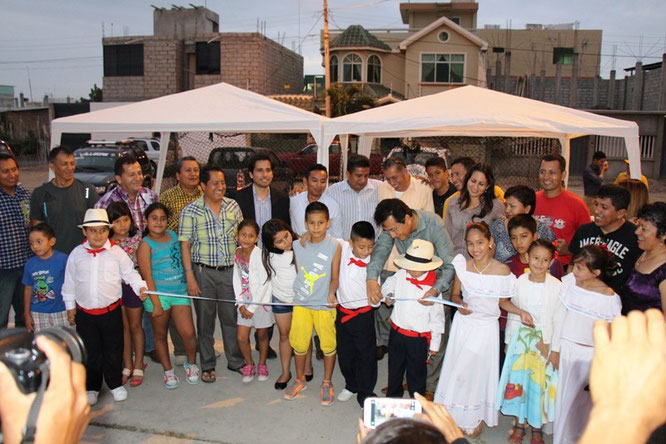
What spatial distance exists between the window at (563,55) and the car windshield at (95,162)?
3276 centimetres

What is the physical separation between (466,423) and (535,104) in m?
3.94

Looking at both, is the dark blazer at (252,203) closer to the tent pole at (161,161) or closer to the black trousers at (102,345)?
the black trousers at (102,345)

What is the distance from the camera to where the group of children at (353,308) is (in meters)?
3.33

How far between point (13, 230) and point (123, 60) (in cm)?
2630

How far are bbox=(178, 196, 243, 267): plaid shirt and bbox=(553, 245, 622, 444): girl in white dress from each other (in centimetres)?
263

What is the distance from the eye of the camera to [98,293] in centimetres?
382

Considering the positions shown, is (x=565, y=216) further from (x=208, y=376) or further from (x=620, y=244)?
(x=208, y=376)

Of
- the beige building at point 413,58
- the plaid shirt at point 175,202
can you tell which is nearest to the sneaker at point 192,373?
the plaid shirt at point 175,202

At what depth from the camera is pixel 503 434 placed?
3.63m

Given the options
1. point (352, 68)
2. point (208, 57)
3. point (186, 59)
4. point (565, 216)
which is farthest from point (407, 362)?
point (186, 59)

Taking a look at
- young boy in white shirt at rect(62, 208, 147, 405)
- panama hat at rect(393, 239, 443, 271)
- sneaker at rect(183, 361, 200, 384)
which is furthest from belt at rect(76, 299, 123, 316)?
panama hat at rect(393, 239, 443, 271)

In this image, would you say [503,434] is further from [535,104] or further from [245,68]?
[245,68]

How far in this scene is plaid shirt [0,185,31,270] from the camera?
4.26 metres

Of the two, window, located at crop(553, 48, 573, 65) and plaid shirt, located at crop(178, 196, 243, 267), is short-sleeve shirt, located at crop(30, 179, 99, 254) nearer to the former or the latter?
plaid shirt, located at crop(178, 196, 243, 267)
